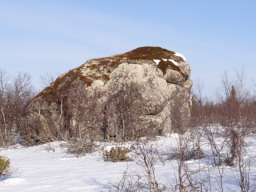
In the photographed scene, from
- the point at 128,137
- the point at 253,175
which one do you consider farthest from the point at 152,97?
the point at 253,175

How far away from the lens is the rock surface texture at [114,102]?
50.3ft

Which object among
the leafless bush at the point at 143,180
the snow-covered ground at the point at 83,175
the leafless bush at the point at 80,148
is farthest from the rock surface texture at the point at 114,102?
A: the leafless bush at the point at 143,180

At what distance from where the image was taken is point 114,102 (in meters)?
15.8

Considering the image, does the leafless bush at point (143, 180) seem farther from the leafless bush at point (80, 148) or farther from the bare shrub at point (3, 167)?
the leafless bush at point (80, 148)

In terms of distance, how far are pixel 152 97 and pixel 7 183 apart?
33.4ft

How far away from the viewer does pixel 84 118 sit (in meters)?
15.0

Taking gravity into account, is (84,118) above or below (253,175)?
above

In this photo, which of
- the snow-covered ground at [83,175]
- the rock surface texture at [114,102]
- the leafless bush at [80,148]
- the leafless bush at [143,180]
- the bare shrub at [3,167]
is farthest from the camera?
the rock surface texture at [114,102]

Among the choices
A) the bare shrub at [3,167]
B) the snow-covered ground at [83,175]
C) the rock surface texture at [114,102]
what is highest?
the rock surface texture at [114,102]

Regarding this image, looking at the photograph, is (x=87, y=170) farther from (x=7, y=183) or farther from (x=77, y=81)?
(x=77, y=81)

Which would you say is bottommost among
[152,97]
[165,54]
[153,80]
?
[152,97]

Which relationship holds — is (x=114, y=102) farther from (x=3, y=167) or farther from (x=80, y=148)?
(x=3, y=167)

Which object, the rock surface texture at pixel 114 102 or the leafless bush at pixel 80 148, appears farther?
the rock surface texture at pixel 114 102

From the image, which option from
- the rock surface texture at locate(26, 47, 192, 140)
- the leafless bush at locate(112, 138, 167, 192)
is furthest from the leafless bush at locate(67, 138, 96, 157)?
the leafless bush at locate(112, 138, 167, 192)
